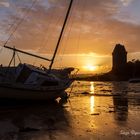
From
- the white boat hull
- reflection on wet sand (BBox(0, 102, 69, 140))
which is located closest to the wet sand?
reflection on wet sand (BBox(0, 102, 69, 140))

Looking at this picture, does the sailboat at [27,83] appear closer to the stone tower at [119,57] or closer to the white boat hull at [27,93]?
the white boat hull at [27,93]

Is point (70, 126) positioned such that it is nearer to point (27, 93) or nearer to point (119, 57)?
point (27, 93)

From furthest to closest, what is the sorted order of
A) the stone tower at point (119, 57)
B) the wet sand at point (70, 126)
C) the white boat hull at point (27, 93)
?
the stone tower at point (119, 57), the white boat hull at point (27, 93), the wet sand at point (70, 126)

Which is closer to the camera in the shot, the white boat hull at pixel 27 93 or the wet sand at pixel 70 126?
the wet sand at pixel 70 126

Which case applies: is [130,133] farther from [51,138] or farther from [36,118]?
[36,118]

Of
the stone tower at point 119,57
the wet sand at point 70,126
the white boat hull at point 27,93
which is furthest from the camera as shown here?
the stone tower at point 119,57

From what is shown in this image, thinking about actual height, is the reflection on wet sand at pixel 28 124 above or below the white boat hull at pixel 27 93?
below

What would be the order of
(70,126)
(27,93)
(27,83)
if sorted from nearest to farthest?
(70,126)
(27,93)
(27,83)

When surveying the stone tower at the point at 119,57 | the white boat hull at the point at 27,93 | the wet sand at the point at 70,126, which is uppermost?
the stone tower at the point at 119,57

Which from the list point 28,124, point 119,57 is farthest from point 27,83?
point 119,57

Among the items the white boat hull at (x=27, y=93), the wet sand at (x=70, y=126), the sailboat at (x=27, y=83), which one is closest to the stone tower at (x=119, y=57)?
the sailboat at (x=27, y=83)

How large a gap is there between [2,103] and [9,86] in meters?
1.91

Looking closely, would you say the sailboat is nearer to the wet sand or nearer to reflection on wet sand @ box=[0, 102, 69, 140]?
reflection on wet sand @ box=[0, 102, 69, 140]

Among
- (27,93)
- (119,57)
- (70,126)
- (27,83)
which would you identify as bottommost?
(70,126)
